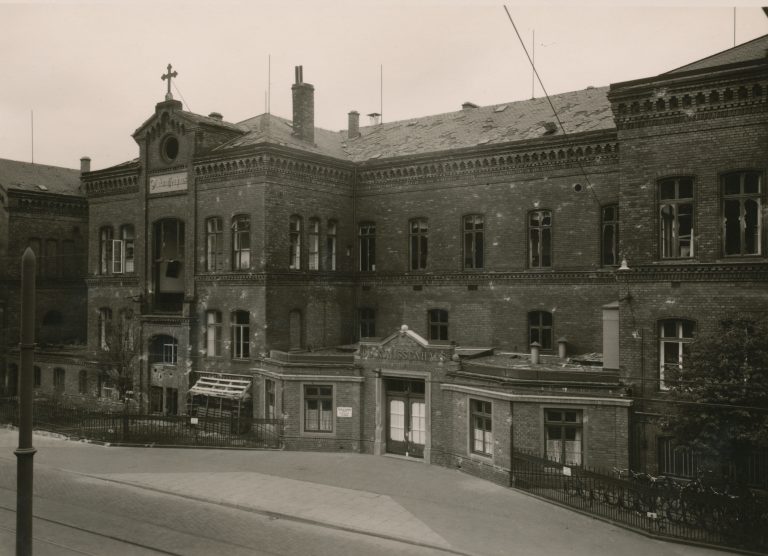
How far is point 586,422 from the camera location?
20.2 meters

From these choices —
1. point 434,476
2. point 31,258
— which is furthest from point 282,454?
point 31,258

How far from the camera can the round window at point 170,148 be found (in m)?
31.5

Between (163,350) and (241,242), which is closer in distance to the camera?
(241,242)

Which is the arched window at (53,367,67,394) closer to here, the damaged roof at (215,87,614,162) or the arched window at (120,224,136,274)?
the arched window at (120,224,136,274)

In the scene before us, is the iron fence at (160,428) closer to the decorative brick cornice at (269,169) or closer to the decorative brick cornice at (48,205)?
the decorative brick cornice at (269,169)

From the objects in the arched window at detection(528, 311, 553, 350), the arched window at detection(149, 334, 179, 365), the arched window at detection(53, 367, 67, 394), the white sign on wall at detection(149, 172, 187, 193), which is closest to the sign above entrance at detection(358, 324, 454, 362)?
the arched window at detection(528, 311, 553, 350)

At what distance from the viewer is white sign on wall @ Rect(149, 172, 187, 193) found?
31041mm

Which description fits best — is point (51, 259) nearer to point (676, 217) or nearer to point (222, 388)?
point (222, 388)

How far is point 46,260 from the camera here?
130 feet

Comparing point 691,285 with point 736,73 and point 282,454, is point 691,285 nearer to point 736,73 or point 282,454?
point 736,73

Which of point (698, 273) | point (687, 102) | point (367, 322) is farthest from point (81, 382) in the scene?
point (687, 102)

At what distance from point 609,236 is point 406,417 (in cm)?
1071

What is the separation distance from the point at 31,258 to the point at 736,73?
18755mm

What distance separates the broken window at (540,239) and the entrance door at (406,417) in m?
7.80
